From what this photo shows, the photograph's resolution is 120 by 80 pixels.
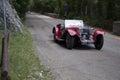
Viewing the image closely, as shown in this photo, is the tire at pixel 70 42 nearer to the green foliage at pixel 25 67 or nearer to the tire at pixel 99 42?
the tire at pixel 99 42

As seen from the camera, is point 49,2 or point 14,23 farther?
point 49,2

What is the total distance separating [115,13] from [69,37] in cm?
1708

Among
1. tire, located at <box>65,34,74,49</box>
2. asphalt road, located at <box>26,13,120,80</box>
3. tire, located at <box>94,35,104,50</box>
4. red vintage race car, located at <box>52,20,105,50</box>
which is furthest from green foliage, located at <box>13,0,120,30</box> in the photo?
asphalt road, located at <box>26,13,120,80</box>

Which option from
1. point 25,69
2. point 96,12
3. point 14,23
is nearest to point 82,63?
point 25,69

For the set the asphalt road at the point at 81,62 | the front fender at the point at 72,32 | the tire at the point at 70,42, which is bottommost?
the asphalt road at the point at 81,62

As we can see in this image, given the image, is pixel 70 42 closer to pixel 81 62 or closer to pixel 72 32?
pixel 72 32

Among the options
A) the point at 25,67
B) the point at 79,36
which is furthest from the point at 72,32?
the point at 25,67

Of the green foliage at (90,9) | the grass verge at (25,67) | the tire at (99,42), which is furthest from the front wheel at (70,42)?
the green foliage at (90,9)

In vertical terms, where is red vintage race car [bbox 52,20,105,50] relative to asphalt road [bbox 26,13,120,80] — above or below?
above

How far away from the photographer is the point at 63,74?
29.2 ft

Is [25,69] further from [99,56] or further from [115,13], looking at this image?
[115,13]

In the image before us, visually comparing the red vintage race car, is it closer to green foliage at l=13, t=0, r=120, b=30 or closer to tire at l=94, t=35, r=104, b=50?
tire at l=94, t=35, r=104, b=50

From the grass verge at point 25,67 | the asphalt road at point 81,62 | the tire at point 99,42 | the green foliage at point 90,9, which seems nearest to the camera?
the grass verge at point 25,67

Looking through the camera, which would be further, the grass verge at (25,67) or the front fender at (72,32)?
the front fender at (72,32)
